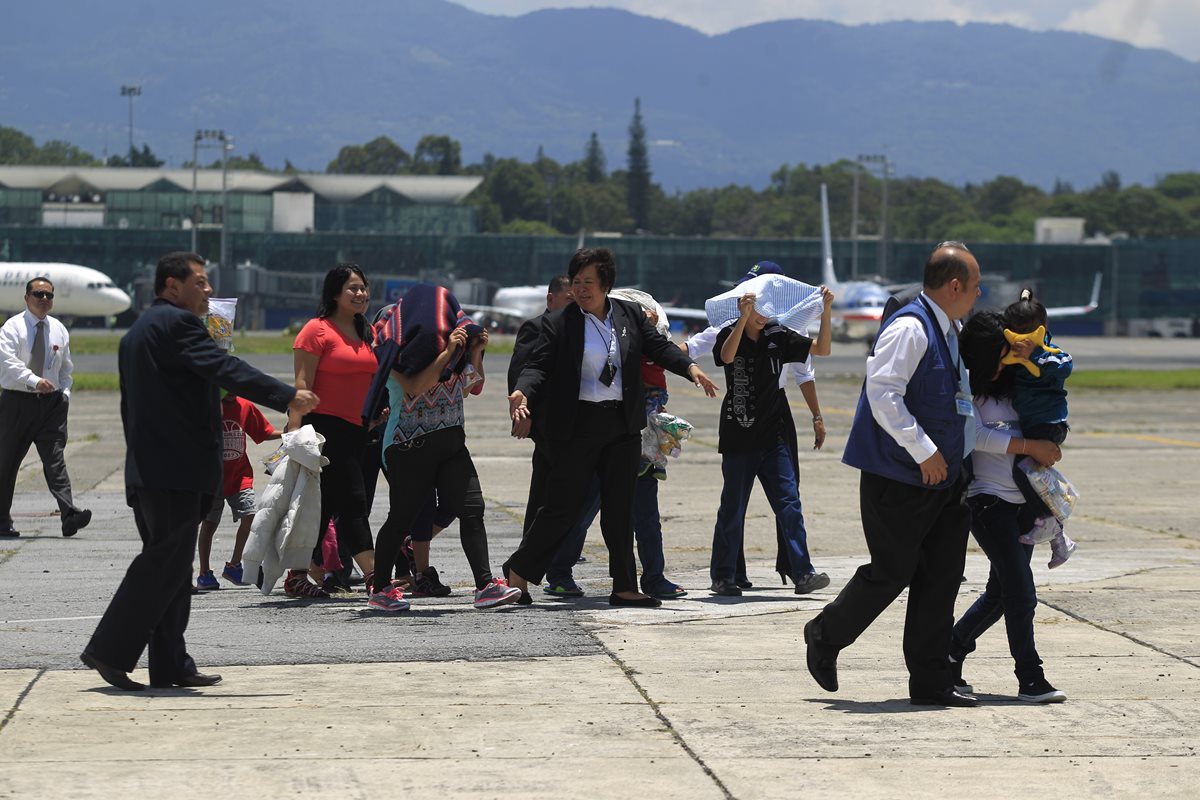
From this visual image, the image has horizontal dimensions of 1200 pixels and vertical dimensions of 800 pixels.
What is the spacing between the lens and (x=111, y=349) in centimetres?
6644

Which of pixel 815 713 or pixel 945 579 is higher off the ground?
pixel 945 579

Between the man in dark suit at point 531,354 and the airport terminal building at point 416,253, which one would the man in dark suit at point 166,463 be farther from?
the airport terminal building at point 416,253

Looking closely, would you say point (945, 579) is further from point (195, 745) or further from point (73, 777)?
point (73, 777)

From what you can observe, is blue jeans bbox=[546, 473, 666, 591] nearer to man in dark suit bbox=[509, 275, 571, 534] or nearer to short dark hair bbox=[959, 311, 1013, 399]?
man in dark suit bbox=[509, 275, 571, 534]

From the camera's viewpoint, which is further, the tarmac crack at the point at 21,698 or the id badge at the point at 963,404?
the id badge at the point at 963,404

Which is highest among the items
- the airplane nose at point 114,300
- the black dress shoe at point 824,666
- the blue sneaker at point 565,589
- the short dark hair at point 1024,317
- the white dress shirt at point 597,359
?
the short dark hair at point 1024,317

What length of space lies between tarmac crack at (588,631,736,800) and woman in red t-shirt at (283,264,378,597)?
1.92 meters

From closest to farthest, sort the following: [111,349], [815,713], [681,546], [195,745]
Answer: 1. [195,745]
2. [815,713]
3. [681,546]
4. [111,349]

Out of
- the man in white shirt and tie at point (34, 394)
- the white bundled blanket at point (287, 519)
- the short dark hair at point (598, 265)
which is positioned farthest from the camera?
the man in white shirt and tie at point (34, 394)

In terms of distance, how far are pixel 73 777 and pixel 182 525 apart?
178 centimetres

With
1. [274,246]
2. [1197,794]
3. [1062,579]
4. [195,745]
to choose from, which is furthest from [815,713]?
[274,246]

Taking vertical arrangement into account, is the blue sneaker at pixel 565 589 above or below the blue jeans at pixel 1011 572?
below

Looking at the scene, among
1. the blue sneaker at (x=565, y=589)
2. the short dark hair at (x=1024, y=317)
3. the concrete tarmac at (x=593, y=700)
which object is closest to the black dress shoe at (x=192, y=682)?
the concrete tarmac at (x=593, y=700)

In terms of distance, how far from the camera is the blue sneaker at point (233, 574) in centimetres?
1051
